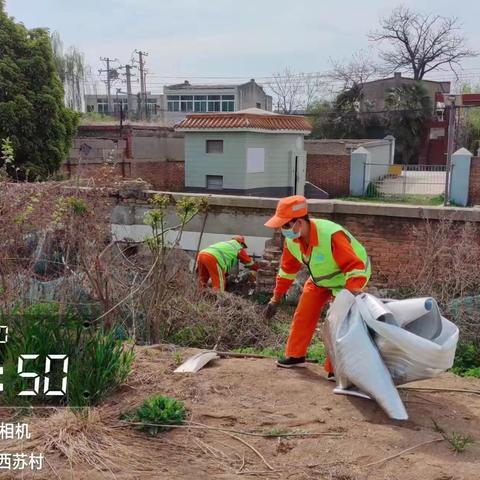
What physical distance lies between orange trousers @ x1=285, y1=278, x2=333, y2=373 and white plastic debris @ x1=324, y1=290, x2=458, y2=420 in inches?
27.4

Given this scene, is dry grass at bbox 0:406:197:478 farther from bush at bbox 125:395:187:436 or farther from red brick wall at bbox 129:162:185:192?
red brick wall at bbox 129:162:185:192

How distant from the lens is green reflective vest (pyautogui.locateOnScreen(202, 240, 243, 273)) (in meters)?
8.48

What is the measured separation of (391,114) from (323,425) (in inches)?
1434

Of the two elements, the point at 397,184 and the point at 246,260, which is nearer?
the point at 246,260

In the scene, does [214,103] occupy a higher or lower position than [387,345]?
higher

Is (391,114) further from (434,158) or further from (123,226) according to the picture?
(123,226)

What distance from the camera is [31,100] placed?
1435 cm

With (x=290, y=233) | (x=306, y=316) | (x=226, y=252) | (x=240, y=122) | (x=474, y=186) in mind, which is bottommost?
(x=226, y=252)

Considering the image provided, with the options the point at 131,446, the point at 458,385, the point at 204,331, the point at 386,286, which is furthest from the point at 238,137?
the point at 131,446

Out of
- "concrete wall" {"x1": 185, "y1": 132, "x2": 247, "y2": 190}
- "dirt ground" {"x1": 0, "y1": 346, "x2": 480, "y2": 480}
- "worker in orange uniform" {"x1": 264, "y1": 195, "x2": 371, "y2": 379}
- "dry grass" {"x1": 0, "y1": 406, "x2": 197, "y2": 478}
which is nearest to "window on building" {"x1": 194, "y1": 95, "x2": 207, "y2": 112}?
"concrete wall" {"x1": 185, "y1": 132, "x2": 247, "y2": 190}

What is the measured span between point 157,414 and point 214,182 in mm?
18817

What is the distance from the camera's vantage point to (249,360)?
16.9 ft

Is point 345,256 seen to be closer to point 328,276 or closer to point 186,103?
point 328,276
